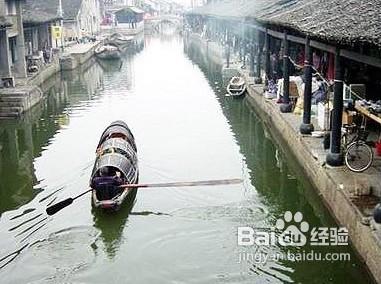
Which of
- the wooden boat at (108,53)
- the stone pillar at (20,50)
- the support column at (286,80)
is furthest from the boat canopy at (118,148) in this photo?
the wooden boat at (108,53)

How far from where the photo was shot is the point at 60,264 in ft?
38.6

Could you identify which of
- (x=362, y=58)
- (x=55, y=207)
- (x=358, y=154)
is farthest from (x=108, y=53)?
(x=362, y=58)

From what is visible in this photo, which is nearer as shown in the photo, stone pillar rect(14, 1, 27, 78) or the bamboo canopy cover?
the bamboo canopy cover

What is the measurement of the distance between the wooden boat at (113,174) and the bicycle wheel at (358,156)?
5.49m

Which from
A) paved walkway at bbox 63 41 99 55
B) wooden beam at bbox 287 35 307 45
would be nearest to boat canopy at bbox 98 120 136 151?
wooden beam at bbox 287 35 307 45

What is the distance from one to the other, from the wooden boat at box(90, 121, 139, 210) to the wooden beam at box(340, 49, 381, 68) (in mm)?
6098

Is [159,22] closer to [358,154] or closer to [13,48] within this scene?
[13,48]

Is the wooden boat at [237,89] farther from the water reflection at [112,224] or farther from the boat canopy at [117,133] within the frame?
the water reflection at [112,224]

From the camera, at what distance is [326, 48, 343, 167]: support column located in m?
13.6

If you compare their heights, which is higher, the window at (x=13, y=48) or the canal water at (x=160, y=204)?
the window at (x=13, y=48)

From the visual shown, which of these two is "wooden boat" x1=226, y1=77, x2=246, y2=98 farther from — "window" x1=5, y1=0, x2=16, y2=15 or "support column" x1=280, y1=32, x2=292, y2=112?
"window" x1=5, y1=0, x2=16, y2=15

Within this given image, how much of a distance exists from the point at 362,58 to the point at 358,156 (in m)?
2.83

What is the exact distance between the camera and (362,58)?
39.4 ft

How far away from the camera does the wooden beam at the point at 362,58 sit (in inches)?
442
